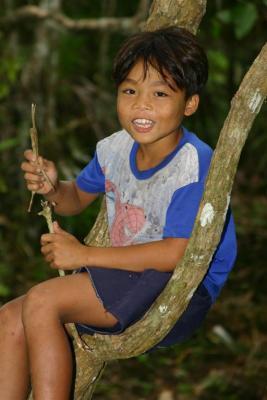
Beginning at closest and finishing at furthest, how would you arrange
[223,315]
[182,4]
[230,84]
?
[182,4] → [223,315] → [230,84]

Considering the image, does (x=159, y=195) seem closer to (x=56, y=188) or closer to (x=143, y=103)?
(x=143, y=103)

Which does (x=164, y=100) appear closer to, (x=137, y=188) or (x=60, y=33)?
(x=137, y=188)

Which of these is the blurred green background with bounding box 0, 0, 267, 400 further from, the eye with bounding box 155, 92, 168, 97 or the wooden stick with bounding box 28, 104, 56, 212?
the eye with bounding box 155, 92, 168, 97

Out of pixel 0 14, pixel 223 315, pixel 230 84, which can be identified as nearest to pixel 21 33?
pixel 0 14

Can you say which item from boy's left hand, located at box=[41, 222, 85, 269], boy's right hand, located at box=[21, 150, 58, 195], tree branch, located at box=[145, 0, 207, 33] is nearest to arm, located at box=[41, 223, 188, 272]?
boy's left hand, located at box=[41, 222, 85, 269]

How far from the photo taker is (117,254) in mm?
2363

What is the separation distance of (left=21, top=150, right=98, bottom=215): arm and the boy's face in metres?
0.29

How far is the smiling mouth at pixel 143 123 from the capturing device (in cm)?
245

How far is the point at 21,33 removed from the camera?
648cm

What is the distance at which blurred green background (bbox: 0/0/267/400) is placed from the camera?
5270 mm

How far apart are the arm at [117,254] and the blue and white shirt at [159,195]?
41 millimetres

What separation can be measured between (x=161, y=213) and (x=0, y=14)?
12.7ft

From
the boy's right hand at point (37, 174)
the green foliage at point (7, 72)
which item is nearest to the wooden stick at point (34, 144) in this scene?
the boy's right hand at point (37, 174)

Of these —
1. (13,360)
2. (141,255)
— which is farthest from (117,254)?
(13,360)
